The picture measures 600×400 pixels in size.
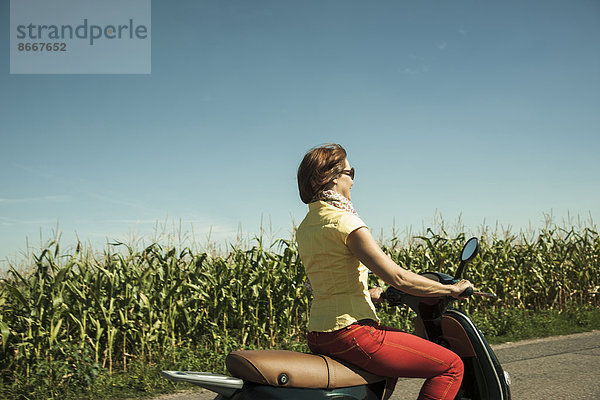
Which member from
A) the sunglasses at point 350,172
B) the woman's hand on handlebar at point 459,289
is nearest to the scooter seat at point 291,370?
the woman's hand on handlebar at point 459,289

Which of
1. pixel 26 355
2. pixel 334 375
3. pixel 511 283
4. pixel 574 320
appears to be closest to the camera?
pixel 334 375

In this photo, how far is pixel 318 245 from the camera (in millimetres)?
2543

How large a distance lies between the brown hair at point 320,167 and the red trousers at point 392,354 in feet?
2.38

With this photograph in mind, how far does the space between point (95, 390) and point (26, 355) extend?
2.94 feet

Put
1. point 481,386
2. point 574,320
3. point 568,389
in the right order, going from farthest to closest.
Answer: point 574,320 < point 568,389 < point 481,386

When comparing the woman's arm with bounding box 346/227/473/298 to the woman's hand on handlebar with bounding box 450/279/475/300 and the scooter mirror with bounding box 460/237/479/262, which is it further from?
the scooter mirror with bounding box 460/237/479/262

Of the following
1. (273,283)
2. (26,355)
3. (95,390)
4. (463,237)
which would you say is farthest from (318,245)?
(463,237)

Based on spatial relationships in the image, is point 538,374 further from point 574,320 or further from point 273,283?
point 574,320

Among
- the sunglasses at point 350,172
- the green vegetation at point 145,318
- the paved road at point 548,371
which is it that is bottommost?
the paved road at point 548,371

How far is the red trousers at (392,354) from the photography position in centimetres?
247

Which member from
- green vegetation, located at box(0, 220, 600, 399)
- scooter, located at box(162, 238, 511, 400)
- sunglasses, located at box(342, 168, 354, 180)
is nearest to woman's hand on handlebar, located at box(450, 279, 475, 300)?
scooter, located at box(162, 238, 511, 400)

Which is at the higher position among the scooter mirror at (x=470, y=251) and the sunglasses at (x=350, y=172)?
the sunglasses at (x=350, y=172)

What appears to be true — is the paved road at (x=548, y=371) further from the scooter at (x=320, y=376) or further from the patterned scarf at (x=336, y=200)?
the patterned scarf at (x=336, y=200)

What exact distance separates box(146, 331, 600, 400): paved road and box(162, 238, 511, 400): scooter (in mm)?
2421
